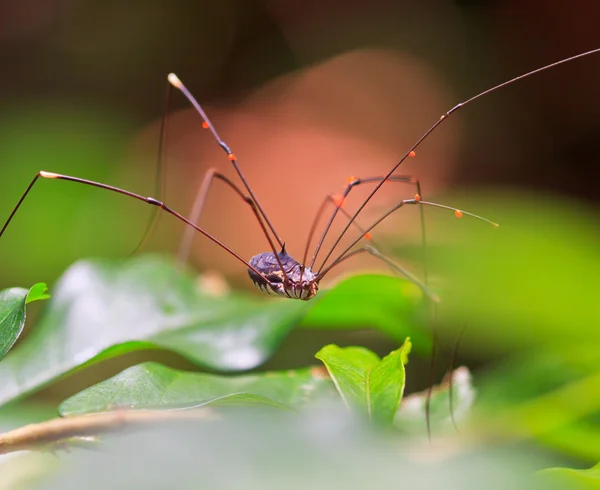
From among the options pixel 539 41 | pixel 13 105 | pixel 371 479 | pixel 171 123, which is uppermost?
pixel 13 105

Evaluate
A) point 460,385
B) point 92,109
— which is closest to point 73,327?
point 460,385

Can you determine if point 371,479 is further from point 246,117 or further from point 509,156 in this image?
point 246,117

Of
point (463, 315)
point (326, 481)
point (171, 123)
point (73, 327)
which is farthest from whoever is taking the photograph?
point (171, 123)

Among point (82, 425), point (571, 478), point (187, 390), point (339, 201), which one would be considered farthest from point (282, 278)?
Result: point (571, 478)

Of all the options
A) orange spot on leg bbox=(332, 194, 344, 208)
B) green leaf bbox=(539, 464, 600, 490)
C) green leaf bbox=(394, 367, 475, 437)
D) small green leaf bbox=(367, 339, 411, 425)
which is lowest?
green leaf bbox=(394, 367, 475, 437)

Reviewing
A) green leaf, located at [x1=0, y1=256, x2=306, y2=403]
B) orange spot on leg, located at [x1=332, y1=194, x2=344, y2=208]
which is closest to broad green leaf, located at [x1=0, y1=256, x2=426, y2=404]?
green leaf, located at [x1=0, y1=256, x2=306, y2=403]

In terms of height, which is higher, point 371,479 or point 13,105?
point 13,105

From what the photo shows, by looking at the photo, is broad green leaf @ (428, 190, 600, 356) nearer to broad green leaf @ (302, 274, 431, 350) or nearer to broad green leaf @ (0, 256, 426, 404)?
broad green leaf @ (302, 274, 431, 350)
